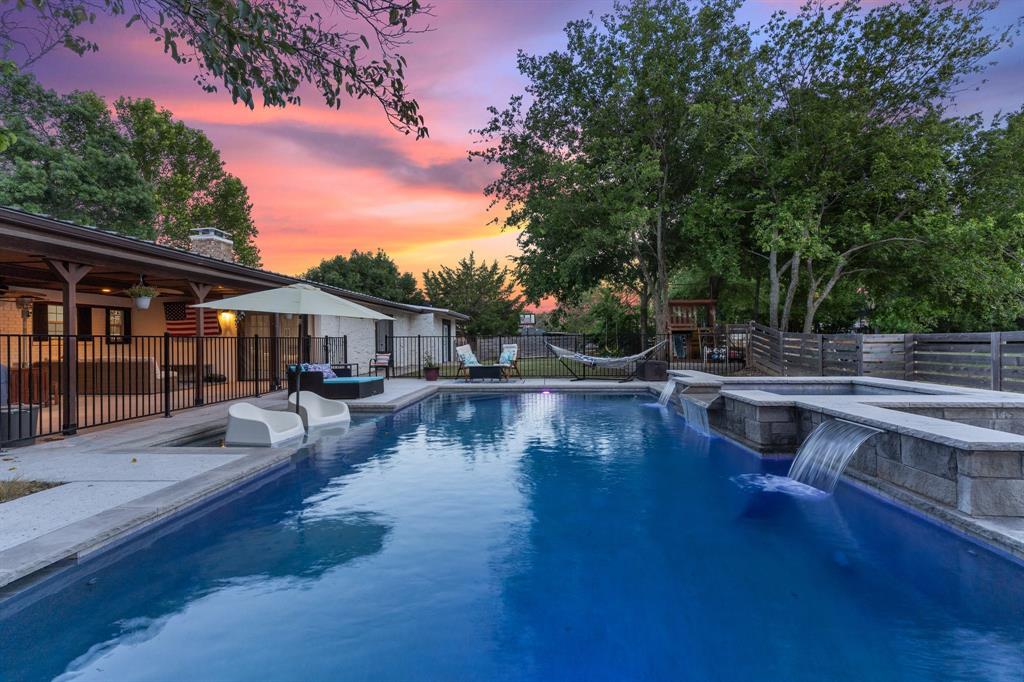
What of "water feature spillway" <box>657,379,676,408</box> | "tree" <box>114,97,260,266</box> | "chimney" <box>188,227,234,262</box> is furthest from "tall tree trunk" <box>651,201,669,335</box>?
"tree" <box>114,97,260,266</box>

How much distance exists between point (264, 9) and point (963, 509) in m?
6.09

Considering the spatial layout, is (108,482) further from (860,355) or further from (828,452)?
(860,355)

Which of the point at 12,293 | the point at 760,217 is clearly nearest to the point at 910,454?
the point at 760,217

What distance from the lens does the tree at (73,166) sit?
20.4 metres

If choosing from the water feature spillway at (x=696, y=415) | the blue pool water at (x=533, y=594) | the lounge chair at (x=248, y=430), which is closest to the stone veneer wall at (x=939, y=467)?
the blue pool water at (x=533, y=594)

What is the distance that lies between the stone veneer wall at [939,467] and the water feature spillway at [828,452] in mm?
185

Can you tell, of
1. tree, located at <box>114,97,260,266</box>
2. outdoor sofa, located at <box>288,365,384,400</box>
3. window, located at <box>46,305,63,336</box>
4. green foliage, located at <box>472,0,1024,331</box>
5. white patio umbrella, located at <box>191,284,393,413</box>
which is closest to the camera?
white patio umbrella, located at <box>191,284,393,413</box>

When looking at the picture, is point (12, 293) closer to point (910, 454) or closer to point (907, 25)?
point (910, 454)

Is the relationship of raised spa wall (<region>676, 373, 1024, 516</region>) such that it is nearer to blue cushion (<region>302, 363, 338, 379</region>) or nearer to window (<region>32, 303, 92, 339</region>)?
blue cushion (<region>302, 363, 338, 379</region>)

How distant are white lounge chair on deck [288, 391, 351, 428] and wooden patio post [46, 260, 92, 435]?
253cm

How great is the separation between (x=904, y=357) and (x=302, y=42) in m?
11.9

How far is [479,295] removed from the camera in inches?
1377

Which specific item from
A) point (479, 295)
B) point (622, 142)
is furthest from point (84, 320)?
point (479, 295)

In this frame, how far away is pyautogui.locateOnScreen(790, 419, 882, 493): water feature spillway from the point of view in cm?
472
